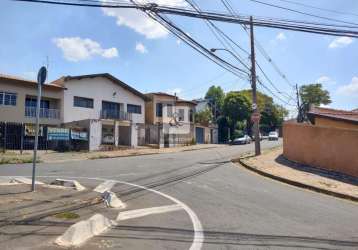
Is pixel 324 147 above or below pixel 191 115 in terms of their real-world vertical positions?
below

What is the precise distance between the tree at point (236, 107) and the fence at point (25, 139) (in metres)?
31.0

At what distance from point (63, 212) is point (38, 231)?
1.52 m

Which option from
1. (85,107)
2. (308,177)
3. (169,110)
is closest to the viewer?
(308,177)

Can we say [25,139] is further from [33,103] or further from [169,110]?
[169,110]

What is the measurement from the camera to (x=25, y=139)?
33281mm

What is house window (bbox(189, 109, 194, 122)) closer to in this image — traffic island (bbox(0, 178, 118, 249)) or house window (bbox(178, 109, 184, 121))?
house window (bbox(178, 109, 184, 121))

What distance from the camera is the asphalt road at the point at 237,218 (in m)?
7.01

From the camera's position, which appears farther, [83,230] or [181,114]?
[181,114]

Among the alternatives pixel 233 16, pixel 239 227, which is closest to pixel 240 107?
pixel 233 16

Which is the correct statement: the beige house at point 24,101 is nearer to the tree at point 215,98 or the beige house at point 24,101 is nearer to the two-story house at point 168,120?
the two-story house at point 168,120

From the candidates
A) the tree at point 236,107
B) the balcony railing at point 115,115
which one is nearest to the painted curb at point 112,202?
the balcony railing at point 115,115

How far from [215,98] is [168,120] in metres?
23.7

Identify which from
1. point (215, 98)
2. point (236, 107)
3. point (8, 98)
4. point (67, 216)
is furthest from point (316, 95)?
point (67, 216)

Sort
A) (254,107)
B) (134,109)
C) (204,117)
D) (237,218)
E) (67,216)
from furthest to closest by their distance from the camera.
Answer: (204,117) < (134,109) < (254,107) < (237,218) < (67,216)
